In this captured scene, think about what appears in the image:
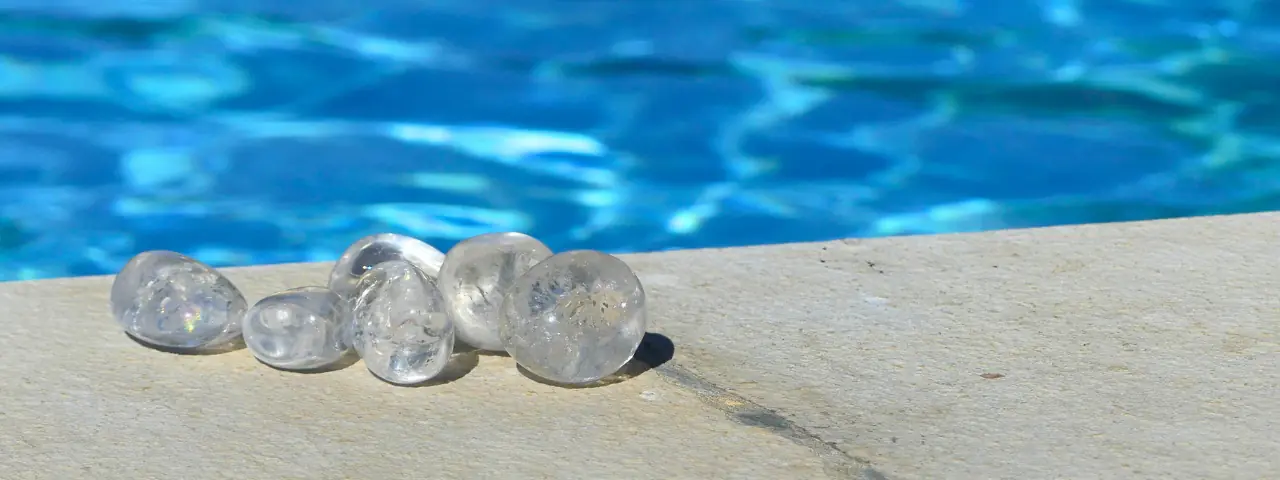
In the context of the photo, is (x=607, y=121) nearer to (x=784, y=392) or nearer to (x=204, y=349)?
(x=204, y=349)

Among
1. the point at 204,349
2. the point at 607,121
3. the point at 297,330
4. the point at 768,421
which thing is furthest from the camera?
the point at 607,121

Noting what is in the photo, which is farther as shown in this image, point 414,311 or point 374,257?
point 374,257

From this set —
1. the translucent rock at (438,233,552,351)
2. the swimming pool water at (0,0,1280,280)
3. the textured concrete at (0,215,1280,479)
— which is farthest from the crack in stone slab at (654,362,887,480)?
the swimming pool water at (0,0,1280,280)

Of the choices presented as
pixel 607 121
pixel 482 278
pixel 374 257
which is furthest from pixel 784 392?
pixel 607 121

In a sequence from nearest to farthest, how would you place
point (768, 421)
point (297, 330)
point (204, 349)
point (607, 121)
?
point (768, 421)
point (297, 330)
point (204, 349)
point (607, 121)

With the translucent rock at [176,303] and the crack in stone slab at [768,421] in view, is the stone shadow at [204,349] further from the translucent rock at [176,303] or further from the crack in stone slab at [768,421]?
the crack in stone slab at [768,421]

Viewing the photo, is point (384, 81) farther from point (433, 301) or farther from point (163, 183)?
point (433, 301)
